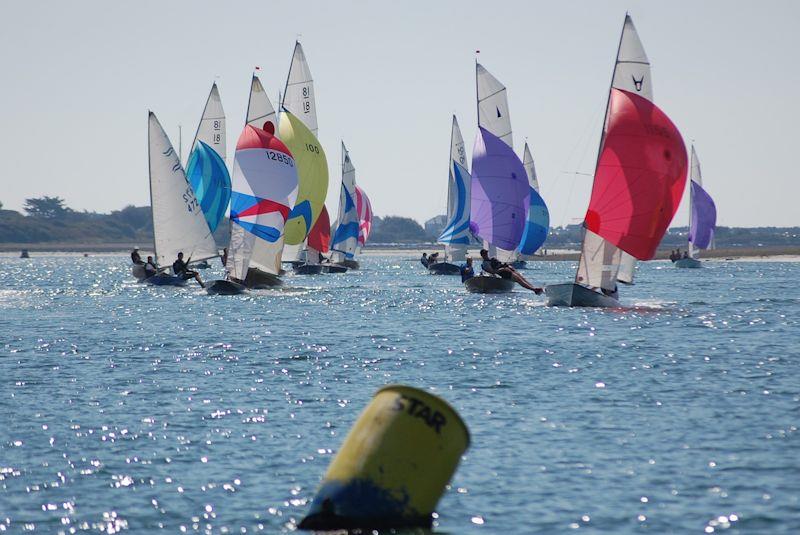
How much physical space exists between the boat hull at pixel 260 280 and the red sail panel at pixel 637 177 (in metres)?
20.7

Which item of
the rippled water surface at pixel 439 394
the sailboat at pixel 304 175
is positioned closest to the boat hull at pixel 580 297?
the rippled water surface at pixel 439 394

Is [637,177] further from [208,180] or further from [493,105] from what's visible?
[208,180]

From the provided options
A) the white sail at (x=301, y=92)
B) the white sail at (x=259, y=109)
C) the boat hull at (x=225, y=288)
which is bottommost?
the boat hull at (x=225, y=288)

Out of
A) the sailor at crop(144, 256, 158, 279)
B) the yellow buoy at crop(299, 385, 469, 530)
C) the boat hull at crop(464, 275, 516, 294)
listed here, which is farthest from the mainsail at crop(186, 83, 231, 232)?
the yellow buoy at crop(299, 385, 469, 530)

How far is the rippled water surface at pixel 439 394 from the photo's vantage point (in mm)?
13438

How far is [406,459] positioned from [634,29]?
1265 inches

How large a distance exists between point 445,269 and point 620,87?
141 ft

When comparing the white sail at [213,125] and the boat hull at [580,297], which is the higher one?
the white sail at [213,125]

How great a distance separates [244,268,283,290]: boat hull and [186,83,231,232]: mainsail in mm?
10646

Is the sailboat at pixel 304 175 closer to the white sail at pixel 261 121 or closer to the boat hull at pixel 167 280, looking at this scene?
the white sail at pixel 261 121

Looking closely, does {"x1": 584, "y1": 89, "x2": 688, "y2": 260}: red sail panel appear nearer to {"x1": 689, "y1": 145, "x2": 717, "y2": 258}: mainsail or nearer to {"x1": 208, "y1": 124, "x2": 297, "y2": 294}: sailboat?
{"x1": 208, "y1": 124, "x2": 297, "y2": 294}: sailboat

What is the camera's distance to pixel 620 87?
4088 centimetres

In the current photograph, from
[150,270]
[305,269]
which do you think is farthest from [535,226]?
[150,270]

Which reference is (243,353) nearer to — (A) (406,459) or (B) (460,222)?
(A) (406,459)
